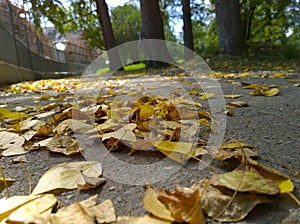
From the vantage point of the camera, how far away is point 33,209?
55 cm

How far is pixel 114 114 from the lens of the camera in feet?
3.94

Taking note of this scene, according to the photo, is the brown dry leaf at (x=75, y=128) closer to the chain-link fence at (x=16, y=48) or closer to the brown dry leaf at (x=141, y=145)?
the brown dry leaf at (x=141, y=145)

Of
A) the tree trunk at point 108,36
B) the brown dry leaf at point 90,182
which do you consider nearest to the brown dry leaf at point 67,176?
the brown dry leaf at point 90,182

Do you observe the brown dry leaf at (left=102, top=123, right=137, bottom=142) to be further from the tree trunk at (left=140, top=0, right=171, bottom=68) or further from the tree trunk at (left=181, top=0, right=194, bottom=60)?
the tree trunk at (left=181, top=0, right=194, bottom=60)

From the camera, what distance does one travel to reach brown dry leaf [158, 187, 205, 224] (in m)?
0.48

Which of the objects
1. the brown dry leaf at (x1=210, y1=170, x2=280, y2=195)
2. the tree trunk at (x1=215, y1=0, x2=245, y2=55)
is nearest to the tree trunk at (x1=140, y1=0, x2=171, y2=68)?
the tree trunk at (x1=215, y1=0, x2=245, y2=55)

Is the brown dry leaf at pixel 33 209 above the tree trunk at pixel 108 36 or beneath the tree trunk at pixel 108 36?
beneath

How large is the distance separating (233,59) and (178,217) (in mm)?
5740

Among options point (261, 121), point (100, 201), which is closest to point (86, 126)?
point (100, 201)

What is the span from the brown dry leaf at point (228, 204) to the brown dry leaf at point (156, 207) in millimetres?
79

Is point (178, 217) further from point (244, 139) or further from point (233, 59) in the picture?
point (233, 59)

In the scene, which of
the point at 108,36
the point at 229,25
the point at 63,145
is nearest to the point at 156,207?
the point at 63,145

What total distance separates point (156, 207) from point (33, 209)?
238 millimetres

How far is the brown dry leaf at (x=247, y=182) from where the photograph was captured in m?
0.53
